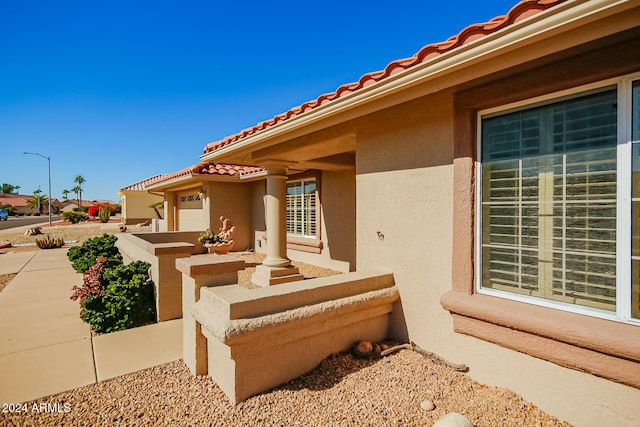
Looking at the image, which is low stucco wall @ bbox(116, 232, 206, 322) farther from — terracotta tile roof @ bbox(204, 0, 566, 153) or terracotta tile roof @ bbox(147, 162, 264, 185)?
terracotta tile roof @ bbox(147, 162, 264, 185)

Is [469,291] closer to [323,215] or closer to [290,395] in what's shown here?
[290,395]

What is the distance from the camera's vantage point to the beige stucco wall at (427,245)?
2766mm

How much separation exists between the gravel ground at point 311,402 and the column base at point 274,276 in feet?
11.9

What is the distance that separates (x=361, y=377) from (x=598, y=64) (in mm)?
3519

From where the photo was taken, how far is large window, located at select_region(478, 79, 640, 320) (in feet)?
8.20

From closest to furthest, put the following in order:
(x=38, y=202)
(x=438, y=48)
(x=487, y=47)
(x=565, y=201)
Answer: (x=487, y=47)
(x=565, y=201)
(x=438, y=48)
(x=38, y=202)

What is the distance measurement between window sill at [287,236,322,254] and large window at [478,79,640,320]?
636cm

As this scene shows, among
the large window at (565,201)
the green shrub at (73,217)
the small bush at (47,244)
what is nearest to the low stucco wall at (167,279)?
the large window at (565,201)

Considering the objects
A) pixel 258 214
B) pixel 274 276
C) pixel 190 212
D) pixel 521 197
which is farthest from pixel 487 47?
pixel 190 212

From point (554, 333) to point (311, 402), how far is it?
221 cm

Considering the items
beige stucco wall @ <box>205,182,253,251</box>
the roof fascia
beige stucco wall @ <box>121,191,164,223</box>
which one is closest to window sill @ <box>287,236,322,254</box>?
beige stucco wall @ <box>205,182,253,251</box>

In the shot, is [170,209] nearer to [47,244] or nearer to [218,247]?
[47,244]

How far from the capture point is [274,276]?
24.0 ft

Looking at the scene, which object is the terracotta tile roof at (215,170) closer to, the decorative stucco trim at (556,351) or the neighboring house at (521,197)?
the neighboring house at (521,197)
